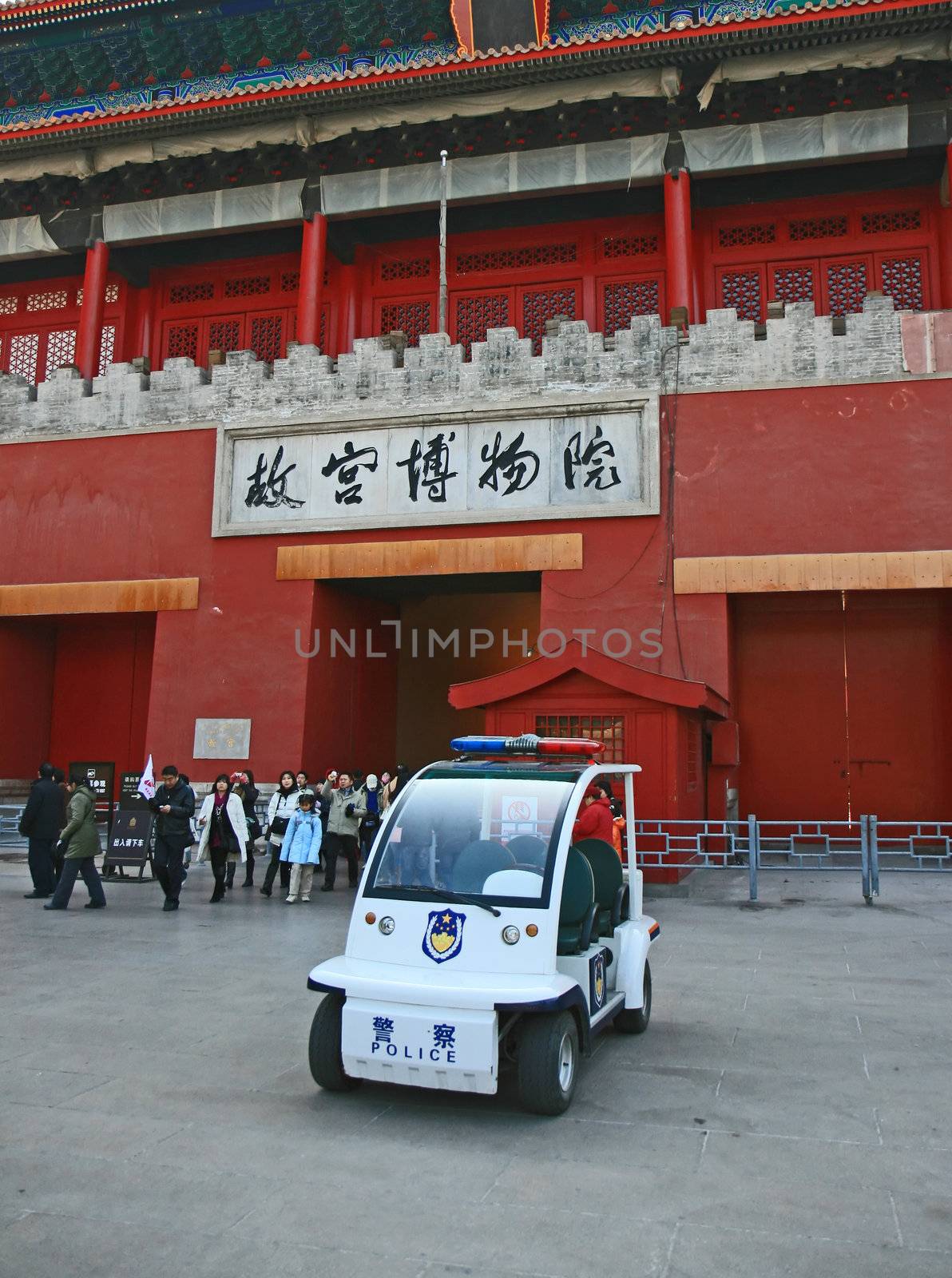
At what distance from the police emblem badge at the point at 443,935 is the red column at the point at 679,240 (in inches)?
514

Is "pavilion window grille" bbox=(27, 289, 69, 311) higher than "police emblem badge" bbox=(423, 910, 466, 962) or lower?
higher

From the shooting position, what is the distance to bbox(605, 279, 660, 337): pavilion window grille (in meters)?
17.7

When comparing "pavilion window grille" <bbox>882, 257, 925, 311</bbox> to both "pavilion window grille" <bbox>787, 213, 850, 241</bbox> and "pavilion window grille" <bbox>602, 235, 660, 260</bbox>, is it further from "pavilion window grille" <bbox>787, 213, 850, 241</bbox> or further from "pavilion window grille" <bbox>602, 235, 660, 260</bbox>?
"pavilion window grille" <bbox>602, 235, 660, 260</bbox>

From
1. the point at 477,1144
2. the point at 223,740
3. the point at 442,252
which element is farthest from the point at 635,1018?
the point at 442,252

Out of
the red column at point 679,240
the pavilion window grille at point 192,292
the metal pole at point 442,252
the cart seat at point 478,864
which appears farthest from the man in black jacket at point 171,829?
the pavilion window grille at point 192,292

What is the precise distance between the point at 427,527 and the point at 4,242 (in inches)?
414

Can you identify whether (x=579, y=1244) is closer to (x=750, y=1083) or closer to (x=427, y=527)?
(x=750, y=1083)

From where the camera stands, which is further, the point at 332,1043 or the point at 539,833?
the point at 539,833

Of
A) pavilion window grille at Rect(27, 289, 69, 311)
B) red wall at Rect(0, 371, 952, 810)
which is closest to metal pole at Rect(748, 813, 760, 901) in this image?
red wall at Rect(0, 371, 952, 810)

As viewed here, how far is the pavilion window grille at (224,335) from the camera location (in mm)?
19609

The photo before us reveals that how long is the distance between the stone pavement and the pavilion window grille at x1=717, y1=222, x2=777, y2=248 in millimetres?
13512

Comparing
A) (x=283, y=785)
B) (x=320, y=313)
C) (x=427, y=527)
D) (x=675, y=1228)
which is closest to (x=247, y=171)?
(x=320, y=313)

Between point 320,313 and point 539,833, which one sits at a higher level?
point 320,313

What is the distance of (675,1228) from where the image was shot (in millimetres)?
3449
